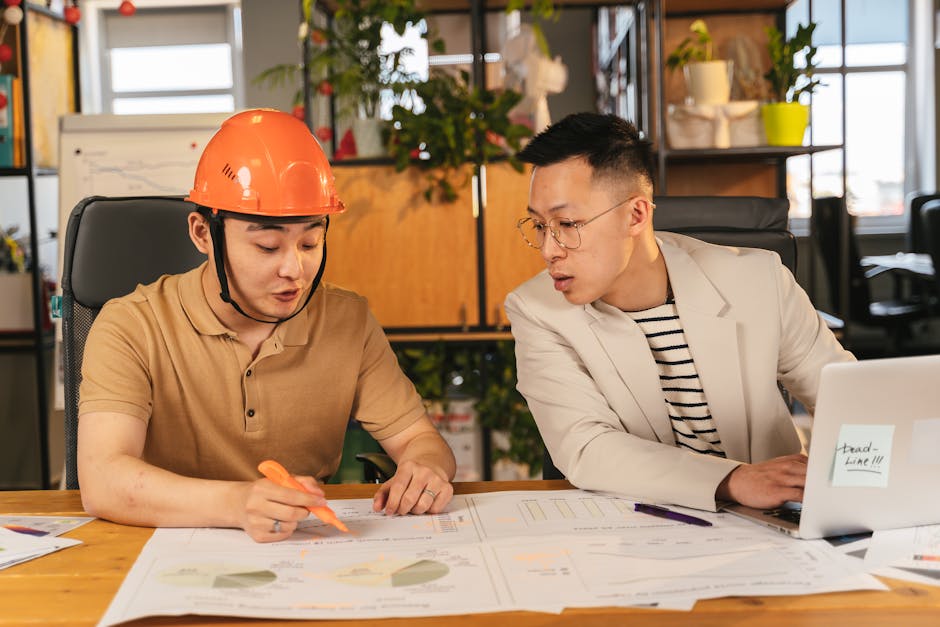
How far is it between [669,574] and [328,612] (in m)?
0.37

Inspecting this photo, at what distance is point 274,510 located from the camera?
1190 millimetres

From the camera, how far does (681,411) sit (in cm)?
178

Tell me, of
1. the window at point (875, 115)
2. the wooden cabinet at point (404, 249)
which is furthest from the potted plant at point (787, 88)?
the window at point (875, 115)

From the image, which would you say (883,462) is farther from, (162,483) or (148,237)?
(148,237)

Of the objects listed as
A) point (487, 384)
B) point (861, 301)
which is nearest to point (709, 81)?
point (487, 384)

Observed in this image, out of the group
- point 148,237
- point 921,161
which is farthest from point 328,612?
point 921,161

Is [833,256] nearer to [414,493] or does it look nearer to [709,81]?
[709,81]

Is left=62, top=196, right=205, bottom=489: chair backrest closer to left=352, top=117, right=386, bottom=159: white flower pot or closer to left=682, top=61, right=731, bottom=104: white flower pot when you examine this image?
left=352, top=117, right=386, bottom=159: white flower pot

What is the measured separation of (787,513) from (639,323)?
1.98 feet

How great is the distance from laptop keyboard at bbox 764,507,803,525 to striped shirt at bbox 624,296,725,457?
464 millimetres

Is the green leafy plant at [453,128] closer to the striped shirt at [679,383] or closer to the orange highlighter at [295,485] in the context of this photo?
the striped shirt at [679,383]

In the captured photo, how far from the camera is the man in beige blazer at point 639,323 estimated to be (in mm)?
1684

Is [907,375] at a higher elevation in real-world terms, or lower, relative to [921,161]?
lower

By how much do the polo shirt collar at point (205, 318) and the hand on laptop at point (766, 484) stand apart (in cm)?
74
